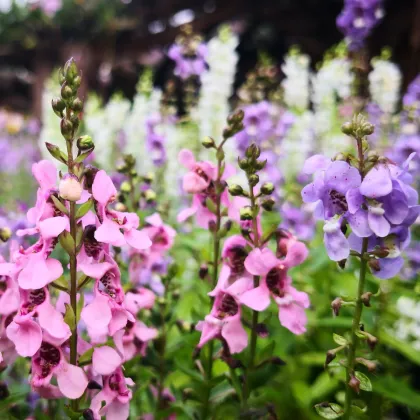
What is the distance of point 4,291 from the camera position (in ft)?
3.59

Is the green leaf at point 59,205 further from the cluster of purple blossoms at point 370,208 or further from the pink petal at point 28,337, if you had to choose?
the cluster of purple blossoms at point 370,208

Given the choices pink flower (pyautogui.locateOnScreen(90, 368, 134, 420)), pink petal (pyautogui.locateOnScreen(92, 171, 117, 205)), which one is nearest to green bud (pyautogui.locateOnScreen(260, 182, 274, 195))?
pink petal (pyautogui.locateOnScreen(92, 171, 117, 205))

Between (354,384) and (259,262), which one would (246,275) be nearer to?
(259,262)

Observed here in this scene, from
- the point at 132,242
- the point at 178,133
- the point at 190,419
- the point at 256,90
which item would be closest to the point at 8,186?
the point at 178,133

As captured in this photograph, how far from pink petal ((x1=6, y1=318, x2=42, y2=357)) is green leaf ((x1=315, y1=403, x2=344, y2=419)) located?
0.53m

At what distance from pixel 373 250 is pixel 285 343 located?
90 centimetres

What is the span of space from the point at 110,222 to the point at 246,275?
34 centimetres

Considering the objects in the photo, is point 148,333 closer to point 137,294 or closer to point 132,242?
point 137,294

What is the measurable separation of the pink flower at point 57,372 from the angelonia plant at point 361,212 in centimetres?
44

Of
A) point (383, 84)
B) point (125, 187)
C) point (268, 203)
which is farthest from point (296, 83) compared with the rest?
point (268, 203)

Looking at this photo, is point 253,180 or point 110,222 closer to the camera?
point 110,222

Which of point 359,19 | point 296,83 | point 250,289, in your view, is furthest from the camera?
point 296,83

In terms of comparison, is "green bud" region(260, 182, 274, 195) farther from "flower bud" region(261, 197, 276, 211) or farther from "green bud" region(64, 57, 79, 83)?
"green bud" region(64, 57, 79, 83)

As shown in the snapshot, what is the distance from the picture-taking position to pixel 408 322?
230cm
